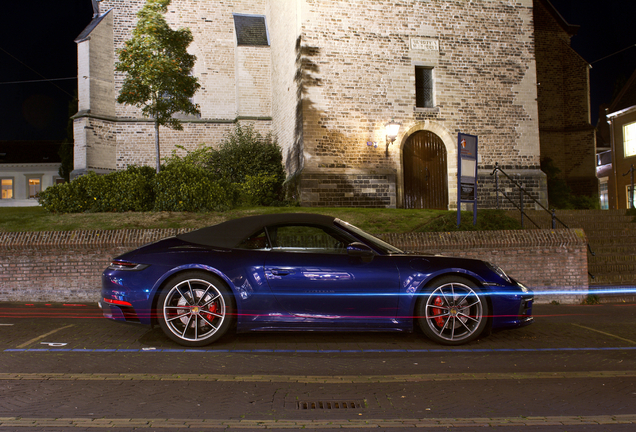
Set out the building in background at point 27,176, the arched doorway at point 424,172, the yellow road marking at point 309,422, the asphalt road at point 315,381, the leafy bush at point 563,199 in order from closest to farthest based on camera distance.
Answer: the yellow road marking at point 309,422 < the asphalt road at point 315,381 < the arched doorway at point 424,172 < the leafy bush at point 563,199 < the building in background at point 27,176

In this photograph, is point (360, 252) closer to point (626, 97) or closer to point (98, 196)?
point (98, 196)

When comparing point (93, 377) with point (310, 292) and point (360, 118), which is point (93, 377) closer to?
point (310, 292)

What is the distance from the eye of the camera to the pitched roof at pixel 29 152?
41562mm

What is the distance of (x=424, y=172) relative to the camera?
725 inches

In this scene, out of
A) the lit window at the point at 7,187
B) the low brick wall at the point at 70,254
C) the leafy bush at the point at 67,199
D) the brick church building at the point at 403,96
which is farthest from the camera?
the lit window at the point at 7,187

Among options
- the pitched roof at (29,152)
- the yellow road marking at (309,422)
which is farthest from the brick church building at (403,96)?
the pitched roof at (29,152)

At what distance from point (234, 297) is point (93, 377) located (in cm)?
138

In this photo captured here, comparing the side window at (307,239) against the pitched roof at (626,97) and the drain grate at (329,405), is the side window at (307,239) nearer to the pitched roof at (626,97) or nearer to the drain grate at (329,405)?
the drain grate at (329,405)

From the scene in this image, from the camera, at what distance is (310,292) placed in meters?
4.64

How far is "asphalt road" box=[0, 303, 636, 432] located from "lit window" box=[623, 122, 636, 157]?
2511 cm

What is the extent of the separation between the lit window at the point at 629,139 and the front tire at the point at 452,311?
86.8ft

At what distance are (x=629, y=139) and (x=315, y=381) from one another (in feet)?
95.2

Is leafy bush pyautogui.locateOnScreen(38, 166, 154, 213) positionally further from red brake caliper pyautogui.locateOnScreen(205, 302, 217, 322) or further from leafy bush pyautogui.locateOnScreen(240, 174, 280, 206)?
red brake caliper pyautogui.locateOnScreen(205, 302, 217, 322)

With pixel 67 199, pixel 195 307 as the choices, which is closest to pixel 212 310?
pixel 195 307
